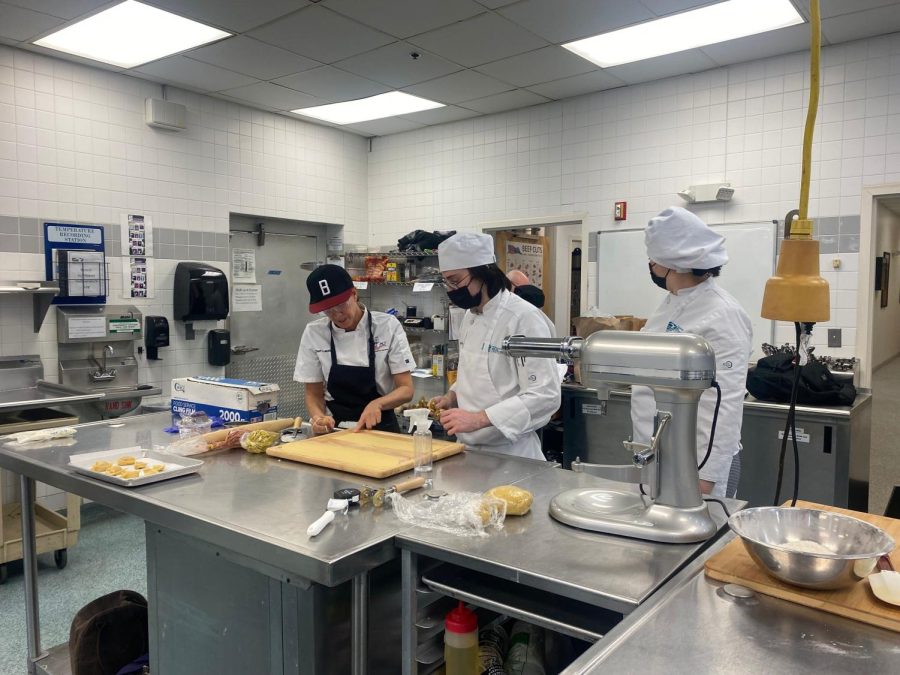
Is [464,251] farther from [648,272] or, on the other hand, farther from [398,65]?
[648,272]

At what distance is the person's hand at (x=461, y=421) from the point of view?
2.22 meters

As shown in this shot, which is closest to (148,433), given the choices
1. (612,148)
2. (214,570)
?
(214,570)

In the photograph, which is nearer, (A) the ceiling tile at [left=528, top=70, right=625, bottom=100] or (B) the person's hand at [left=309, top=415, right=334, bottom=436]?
(B) the person's hand at [left=309, top=415, right=334, bottom=436]

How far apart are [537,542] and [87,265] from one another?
4.07 meters

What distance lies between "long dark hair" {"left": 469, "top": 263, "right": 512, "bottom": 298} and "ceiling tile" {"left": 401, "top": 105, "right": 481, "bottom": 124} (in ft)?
10.8

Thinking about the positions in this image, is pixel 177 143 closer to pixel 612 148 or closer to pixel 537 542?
pixel 612 148

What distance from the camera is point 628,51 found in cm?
426

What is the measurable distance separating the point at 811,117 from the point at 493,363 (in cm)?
156

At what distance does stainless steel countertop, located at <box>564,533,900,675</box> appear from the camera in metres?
0.92

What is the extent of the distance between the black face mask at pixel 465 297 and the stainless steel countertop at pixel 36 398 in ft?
8.20

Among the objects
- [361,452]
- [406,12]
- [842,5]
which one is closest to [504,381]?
[361,452]

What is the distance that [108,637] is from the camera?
2.35 meters

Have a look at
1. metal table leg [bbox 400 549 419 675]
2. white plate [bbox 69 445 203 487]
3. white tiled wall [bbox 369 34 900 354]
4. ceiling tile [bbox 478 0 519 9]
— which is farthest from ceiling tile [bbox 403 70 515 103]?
metal table leg [bbox 400 549 419 675]

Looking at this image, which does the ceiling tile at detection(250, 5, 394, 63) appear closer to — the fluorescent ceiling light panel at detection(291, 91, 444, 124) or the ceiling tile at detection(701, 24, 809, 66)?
the fluorescent ceiling light panel at detection(291, 91, 444, 124)
